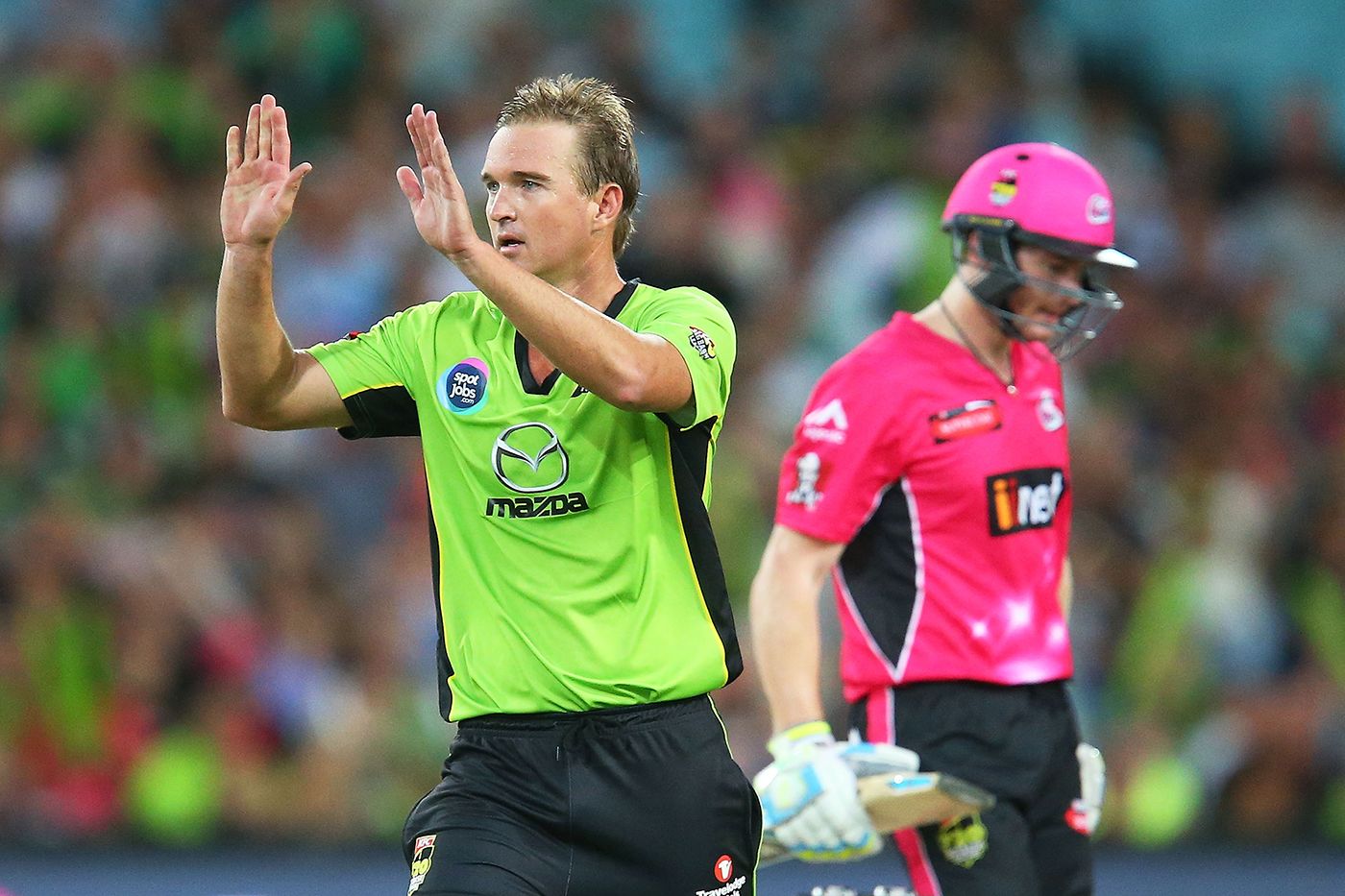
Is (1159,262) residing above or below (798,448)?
above

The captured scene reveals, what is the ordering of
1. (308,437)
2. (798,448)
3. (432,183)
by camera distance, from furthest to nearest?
(308,437) → (798,448) → (432,183)

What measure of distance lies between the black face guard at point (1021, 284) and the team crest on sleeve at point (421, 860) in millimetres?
1942

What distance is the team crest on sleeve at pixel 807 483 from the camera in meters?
4.74

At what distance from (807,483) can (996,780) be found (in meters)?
0.82

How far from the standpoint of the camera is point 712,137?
388 inches

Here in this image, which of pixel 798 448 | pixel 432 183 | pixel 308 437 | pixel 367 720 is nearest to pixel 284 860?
pixel 367 720

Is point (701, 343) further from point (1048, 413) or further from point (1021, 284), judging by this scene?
point (1048, 413)

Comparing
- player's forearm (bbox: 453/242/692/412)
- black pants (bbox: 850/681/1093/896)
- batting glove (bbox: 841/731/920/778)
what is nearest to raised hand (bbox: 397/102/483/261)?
player's forearm (bbox: 453/242/692/412)

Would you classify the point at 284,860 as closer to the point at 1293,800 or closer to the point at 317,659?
the point at 317,659

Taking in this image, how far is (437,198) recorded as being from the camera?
354 cm

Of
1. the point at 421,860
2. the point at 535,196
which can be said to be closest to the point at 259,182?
the point at 535,196

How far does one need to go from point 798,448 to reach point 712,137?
5.28m

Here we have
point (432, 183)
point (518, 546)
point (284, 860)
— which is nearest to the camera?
point (432, 183)

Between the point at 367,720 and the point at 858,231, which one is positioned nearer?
the point at 367,720
